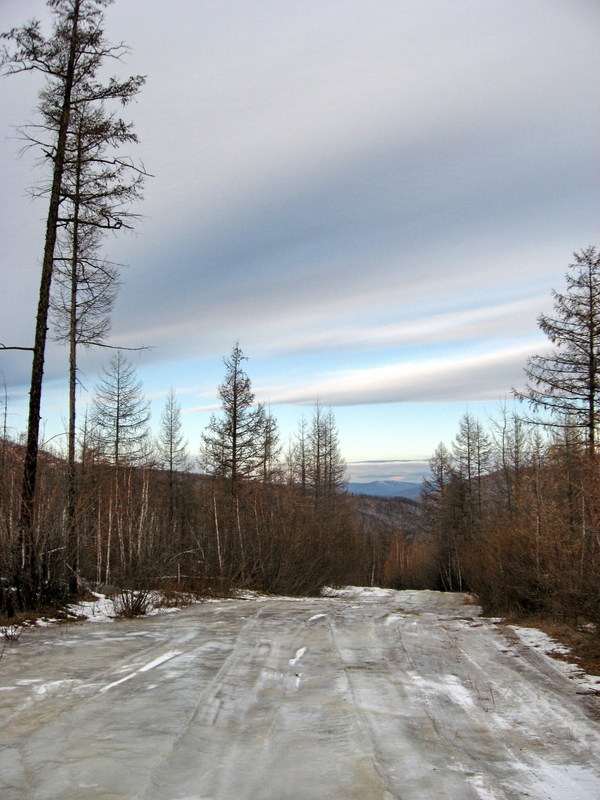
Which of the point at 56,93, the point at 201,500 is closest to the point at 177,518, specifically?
the point at 201,500

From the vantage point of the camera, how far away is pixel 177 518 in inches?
1161

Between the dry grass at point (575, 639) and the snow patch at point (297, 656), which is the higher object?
the snow patch at point (297, 656)

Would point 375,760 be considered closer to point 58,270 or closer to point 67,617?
point 67,617

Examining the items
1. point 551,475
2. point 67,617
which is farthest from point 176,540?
point 551,475

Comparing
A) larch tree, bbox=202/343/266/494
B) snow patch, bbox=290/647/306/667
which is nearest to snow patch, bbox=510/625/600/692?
snow patch, bbox=290/647/306/667

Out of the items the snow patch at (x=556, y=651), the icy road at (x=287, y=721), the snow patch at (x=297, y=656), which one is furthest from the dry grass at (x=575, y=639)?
the snow patch at (x=297, y=656)

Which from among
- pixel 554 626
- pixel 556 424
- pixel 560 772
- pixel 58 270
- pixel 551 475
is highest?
pixel 58 270

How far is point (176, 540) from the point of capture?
18375mm

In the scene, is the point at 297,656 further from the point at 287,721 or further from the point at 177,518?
the point at 177,518

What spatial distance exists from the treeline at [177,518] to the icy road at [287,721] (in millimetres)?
2588

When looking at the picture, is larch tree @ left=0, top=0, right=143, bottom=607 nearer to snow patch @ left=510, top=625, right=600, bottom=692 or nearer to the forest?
the forest

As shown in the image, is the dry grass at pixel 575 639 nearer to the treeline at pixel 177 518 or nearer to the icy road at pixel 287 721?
the icy road at pixel 287 721

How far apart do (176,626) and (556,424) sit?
1576cm

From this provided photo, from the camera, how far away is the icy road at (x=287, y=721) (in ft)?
13.1
